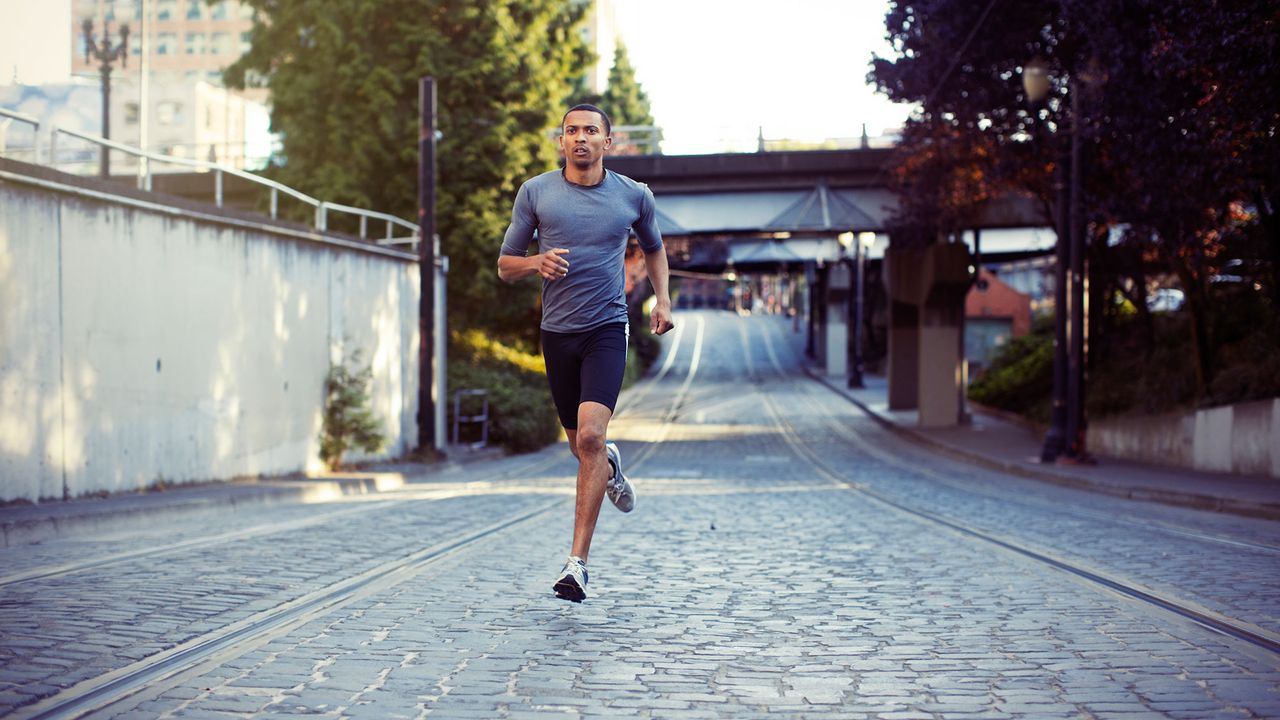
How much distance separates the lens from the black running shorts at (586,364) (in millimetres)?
6223

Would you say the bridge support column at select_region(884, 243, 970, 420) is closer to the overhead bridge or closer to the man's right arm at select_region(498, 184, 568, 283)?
the overhead bridge

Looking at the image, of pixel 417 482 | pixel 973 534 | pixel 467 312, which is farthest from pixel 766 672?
pixel 467 312

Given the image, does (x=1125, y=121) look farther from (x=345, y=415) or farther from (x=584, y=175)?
(x=584, y=175)

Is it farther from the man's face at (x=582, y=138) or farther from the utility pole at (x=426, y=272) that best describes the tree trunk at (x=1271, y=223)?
the man's face at (x=582, y=138)

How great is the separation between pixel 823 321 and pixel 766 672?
66.5 m

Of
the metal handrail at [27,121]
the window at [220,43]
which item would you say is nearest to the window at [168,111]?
the window at [220,43]

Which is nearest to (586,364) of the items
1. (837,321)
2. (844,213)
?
(844,213)

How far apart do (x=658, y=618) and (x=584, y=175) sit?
201cm

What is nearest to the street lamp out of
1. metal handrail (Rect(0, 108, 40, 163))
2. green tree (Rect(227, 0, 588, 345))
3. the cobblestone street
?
the cobblestone street

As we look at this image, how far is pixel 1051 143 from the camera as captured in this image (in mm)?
23953

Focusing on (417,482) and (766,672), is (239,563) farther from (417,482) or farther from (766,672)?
(417,482)

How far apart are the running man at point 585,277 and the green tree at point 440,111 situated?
84.3 ft

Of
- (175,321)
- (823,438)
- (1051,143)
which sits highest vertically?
(1051,143)

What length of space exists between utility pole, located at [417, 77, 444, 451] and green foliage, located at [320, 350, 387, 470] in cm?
231
